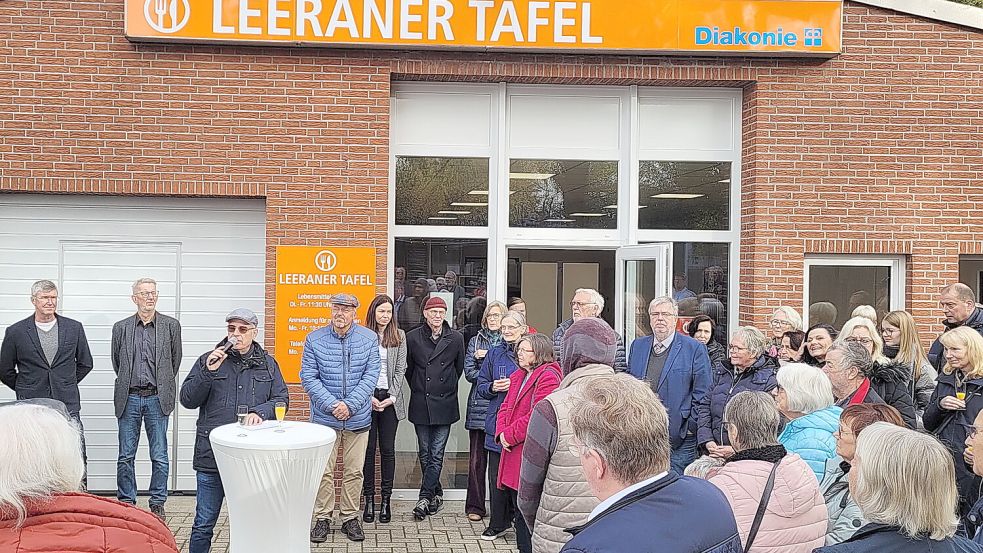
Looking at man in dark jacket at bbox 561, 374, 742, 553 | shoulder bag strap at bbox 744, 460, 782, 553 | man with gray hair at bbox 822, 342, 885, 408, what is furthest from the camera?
man with gray hair at bbox 822, 342, 885, 408

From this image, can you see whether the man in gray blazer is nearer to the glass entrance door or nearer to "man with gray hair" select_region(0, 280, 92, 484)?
"man with gray hair" select_region(0, 280, 92, 484)

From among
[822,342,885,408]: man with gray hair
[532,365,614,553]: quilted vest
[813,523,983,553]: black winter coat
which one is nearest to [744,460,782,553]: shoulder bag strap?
[813,523,983,553]: black winter coat

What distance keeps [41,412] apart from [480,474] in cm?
635

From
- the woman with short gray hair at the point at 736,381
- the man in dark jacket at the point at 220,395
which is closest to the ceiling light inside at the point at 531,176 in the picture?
the woman with short gray hair at the point at 736,381

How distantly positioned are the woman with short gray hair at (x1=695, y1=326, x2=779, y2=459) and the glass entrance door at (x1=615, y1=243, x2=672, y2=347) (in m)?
1.82

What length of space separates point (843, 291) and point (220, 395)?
624 centimetres

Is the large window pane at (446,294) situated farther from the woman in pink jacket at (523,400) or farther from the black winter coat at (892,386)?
the black winter coat at (892,386)

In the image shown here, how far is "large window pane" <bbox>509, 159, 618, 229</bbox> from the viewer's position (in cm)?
974

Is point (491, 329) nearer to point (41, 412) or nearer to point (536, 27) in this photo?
point (536, 27)

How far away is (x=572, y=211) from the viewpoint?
385 inches

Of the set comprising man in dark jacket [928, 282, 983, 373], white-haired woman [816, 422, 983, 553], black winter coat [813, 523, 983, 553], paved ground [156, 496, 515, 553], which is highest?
man in dark jacket [928, 282, 983, 373]

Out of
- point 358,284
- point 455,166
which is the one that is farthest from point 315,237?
point 455,166

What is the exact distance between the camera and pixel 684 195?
9.88m

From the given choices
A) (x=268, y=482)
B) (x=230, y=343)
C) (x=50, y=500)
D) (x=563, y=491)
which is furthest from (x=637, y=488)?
(x=230, y=343)
